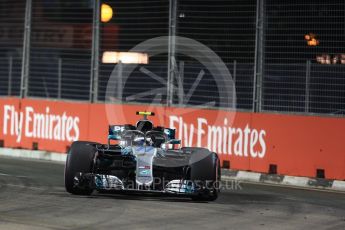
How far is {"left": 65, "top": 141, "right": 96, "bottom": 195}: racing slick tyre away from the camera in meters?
11.1

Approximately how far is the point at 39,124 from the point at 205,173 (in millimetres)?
8579

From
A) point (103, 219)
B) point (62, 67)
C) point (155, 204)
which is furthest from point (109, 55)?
point (103, 219)

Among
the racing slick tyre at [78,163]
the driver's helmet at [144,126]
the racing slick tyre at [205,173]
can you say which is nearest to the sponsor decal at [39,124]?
the driver's helmet at [144,126]

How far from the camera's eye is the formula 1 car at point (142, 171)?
1095 cm

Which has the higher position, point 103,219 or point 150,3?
point 150,3

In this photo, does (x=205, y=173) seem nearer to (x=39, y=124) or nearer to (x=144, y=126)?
(x=144, y=126)

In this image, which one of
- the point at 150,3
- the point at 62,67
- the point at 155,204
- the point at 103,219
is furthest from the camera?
the point at 62,67

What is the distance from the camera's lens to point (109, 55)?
18.4 meters

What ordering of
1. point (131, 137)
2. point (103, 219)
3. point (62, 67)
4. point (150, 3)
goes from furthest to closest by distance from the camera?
1. point (62, 67)
2. point (150, 3)
3. point (131, 137)
4. point (103, 219)

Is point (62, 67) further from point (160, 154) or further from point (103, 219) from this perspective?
point (103, 219)

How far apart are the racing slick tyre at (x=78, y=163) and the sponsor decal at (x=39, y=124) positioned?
687 centimetres

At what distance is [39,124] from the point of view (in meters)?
18.8

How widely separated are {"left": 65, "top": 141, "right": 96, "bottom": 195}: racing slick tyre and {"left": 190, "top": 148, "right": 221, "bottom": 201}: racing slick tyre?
147 cm

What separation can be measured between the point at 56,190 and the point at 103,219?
2947 mm
